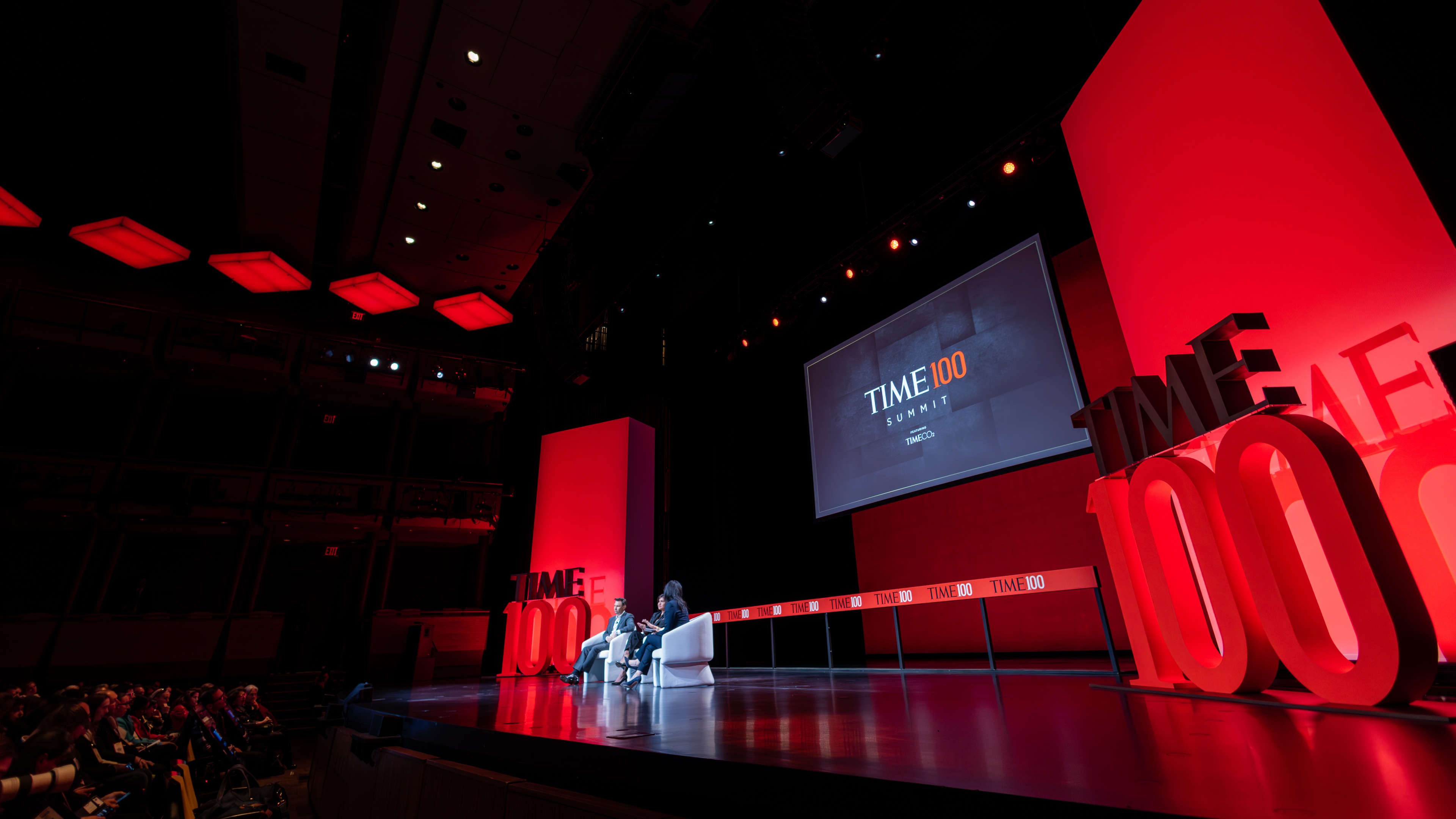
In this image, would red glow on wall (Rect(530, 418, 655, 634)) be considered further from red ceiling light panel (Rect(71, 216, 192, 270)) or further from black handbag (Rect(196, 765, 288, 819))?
red ceiling light panel (Rect(71, 216, 192, 270))

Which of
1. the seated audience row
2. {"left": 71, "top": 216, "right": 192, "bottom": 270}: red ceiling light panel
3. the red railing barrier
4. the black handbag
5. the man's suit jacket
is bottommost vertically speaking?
the black handbag

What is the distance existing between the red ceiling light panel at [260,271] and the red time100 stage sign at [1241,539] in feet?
43.7

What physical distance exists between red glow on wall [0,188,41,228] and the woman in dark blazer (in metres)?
13.5

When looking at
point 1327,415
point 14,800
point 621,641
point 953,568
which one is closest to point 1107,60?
point 1327,415

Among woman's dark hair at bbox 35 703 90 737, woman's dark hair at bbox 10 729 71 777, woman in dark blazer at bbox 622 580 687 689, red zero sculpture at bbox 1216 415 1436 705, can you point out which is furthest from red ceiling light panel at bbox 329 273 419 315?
red zero sculpture at bbox 1216 415 1436 705

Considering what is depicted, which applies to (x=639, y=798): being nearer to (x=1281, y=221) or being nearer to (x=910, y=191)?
(x=1281, y=221)

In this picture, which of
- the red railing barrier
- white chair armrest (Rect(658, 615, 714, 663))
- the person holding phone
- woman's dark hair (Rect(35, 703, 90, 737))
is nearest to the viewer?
woman's dark hair (Rect(35, 703, 90, 737))

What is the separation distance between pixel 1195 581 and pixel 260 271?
14458mm

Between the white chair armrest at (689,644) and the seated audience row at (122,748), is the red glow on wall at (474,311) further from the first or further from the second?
the white chair armrest at (689,644)

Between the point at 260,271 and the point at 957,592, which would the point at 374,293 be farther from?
the point at 957,592

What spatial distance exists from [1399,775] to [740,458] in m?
8.87

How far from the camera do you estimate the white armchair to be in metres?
5.27

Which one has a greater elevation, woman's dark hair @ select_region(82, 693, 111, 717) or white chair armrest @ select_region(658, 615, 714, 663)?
white chair armrest @ select_region(658, 615, 714, 663)

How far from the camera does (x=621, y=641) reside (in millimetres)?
6277
